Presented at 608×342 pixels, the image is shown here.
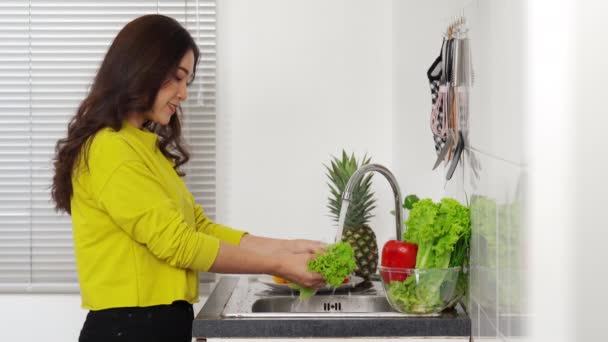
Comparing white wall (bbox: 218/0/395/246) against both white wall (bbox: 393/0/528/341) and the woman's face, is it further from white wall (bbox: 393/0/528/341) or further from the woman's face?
the woman's face

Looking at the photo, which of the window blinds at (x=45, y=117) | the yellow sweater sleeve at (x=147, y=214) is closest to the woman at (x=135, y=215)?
the yellow sweater sleeve at (x=147, y=214)

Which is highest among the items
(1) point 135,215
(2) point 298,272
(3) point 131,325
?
(1) point 135,215

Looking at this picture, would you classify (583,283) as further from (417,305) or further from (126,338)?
(126,338)

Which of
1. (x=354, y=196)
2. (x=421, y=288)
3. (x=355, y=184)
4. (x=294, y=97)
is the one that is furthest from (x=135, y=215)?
(x=294, y=97)

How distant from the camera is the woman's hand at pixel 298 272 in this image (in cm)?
197

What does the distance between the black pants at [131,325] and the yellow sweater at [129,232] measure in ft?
0.06

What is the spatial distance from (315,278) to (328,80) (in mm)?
1296

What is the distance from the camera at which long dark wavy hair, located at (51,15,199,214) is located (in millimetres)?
2002

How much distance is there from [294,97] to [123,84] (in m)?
1.18

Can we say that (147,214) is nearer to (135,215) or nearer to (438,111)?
(135,215)

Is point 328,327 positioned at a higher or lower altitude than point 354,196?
lower

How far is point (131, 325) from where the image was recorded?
1955 millimetres

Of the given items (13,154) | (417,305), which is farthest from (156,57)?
(13,154)

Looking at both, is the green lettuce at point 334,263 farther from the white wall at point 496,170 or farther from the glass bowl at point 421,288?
the white wall at point 496,170
